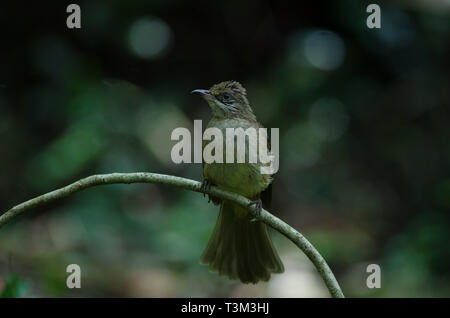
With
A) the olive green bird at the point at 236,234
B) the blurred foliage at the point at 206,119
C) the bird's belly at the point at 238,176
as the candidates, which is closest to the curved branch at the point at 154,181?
the bird's belly at the point at 238,176

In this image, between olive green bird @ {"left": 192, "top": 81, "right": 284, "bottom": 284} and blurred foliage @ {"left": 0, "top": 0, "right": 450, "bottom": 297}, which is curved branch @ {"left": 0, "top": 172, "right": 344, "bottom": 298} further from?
blurred foliage @ {"left": 0, "top": 0, "right": 450, "bottom": 297}

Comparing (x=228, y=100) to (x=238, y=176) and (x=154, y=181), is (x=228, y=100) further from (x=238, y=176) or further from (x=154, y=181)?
(x=154, y=181)

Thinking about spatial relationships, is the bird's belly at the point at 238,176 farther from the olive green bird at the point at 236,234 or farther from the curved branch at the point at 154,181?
the curved branch at the point at 154,181

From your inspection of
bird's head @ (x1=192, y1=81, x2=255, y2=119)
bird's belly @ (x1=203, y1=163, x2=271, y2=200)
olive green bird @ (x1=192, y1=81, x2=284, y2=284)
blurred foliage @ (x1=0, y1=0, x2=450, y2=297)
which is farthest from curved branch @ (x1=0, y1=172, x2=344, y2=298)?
blurred foliage @ (x1=0, y1=0, x2=450, y2=297)

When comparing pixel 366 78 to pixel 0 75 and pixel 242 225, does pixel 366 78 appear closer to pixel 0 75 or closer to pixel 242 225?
pixel 242 225
